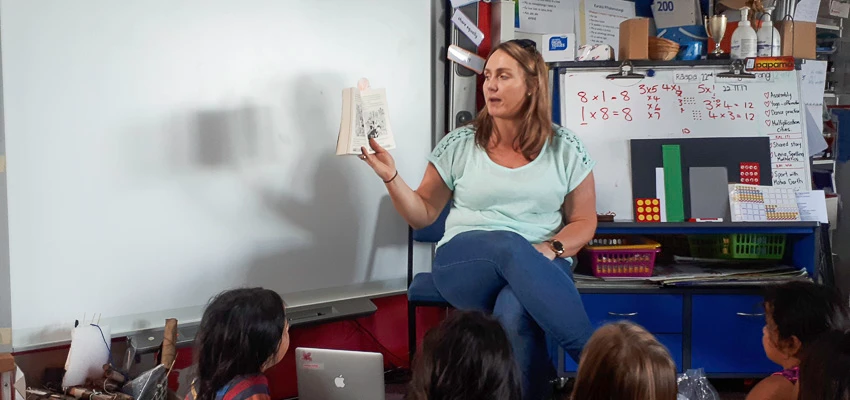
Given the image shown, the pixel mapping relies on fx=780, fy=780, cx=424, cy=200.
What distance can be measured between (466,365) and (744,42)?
77.0 inches

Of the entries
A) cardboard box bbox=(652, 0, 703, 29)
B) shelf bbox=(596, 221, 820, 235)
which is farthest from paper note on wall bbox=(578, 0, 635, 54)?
shelf bbox=(596, 221, 820, 235)

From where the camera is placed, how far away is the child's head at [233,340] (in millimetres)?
1817

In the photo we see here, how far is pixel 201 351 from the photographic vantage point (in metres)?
1.84

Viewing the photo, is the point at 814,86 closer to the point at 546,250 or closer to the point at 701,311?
the point at 701,311

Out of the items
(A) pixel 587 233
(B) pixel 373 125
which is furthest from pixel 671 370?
(B) pixel 373 125

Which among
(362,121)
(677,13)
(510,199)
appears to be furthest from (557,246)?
(677,13)

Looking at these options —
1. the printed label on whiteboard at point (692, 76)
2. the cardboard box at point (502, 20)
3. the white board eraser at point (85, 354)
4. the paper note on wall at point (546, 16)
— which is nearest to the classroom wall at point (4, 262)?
the white board eraser at point (85, 354)

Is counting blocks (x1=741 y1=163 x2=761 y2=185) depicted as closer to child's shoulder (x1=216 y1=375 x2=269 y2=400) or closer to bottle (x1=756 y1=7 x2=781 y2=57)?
bottle (x1=756 y1=7 x2=781 y2=57)

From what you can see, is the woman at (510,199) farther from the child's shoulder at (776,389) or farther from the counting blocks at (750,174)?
the counting blocks at (750,174)

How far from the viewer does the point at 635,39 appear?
111 inches

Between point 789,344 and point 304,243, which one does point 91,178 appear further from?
point 789,344

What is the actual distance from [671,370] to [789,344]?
0.74 meters

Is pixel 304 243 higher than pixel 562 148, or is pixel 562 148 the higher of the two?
pixel 562 148

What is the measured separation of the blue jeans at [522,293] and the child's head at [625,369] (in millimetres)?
510
